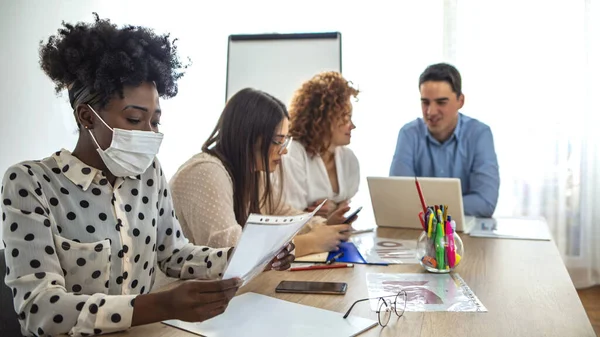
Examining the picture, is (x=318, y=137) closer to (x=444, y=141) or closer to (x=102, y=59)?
(x=444, y=141)

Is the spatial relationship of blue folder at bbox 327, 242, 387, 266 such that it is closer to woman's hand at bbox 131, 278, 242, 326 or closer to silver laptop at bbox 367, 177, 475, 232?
silver laptop at bbox 367, 177, 475, 232

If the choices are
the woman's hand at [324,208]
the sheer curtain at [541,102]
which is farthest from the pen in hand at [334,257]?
the sheer curtain at [541,102]

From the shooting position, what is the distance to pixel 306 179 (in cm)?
288

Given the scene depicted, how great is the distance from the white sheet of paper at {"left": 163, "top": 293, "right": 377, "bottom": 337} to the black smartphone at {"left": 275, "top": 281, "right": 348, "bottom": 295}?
0.11m

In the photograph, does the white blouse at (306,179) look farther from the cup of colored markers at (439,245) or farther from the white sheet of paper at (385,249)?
the cup of colored markers at (439,245)

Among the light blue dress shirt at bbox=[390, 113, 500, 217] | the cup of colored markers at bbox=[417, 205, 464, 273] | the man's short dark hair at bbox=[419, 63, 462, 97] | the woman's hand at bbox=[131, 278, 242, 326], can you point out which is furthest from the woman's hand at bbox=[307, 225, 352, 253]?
the man's short dark hair at bbox=[419, 63, 462, 97]

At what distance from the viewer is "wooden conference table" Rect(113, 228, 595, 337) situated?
114 centimetres

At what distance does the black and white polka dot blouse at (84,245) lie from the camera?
105 centimetres

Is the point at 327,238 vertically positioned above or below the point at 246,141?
below

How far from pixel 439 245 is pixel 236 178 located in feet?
2.29

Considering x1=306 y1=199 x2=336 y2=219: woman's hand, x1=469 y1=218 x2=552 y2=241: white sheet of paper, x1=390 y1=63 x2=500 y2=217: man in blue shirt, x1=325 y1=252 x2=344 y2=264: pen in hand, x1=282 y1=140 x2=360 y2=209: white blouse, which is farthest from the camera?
x1=390 y1=63 x2=500 y2=217: man in blue shirt

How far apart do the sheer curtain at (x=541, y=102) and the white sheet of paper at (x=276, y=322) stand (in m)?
2.91

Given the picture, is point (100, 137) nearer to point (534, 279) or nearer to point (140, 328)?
point (140, 328)

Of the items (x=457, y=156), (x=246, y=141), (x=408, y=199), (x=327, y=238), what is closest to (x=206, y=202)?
(x=246, y=141)
